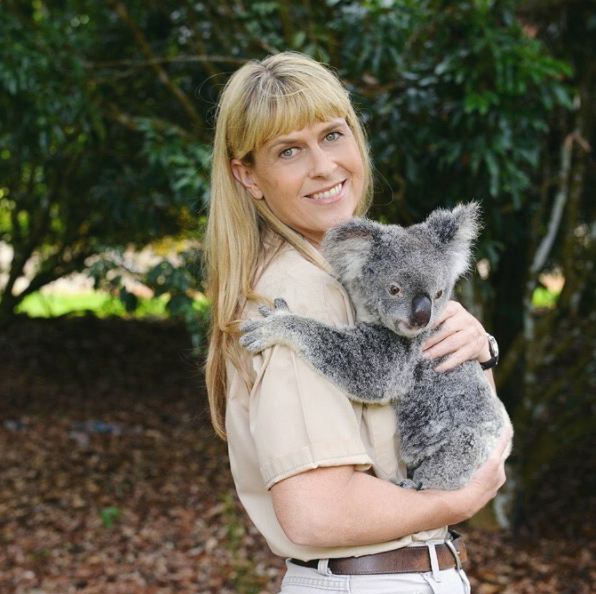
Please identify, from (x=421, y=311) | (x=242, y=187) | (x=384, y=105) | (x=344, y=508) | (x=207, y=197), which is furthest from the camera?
(x=384, y=105)

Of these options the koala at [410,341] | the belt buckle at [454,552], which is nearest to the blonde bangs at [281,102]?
the koala at [410,341]

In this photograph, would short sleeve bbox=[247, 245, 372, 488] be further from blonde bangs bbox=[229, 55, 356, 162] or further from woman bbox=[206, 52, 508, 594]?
blonde bangs bbox=[229, 55, 356, 162]

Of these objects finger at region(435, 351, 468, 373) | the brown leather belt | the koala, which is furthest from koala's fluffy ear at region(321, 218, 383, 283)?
the brown leather belt

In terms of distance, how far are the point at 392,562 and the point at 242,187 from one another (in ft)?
3.39

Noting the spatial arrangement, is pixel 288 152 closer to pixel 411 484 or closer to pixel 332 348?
pixel 332 348

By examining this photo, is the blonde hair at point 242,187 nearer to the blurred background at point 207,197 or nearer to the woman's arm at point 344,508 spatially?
the woman's arm at point 344,508

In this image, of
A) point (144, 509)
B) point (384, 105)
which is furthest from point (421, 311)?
point (144, 509)

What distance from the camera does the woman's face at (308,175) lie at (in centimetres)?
196

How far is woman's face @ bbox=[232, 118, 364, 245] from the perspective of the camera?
1.96 meters

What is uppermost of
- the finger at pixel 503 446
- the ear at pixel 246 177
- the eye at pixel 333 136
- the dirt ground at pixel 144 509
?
the eye at pixel 333 136

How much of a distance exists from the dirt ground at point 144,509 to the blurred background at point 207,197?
2cm

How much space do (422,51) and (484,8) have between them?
0.77 m

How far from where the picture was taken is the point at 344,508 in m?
1.62

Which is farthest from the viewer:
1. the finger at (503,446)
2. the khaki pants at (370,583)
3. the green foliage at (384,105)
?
the green foliage at (384,105)
